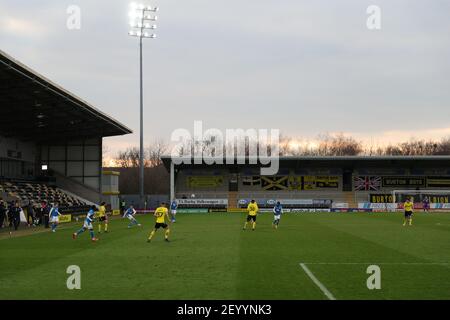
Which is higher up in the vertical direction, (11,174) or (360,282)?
(11,174)

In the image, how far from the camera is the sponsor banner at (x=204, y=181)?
69.6m

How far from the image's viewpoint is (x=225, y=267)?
14.9 m

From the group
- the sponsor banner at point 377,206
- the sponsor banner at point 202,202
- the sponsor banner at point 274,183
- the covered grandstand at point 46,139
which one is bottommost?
the sponsor banner at point 377,206

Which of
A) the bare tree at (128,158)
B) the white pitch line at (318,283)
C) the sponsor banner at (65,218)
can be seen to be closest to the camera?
the white pitch line at (318,283)

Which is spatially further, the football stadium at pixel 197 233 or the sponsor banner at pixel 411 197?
the sponsor banner at pixel 411 197

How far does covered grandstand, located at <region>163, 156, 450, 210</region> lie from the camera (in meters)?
68.5

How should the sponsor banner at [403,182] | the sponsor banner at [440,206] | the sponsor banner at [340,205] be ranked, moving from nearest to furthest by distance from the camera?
the sponsor banner at [440,206] < the sponsor banner at [340,205] < the sponsor banner at [403,182]

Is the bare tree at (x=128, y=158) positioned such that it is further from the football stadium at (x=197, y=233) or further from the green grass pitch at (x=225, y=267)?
the green grass pitch at (x=225, y=267)

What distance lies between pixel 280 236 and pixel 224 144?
7011 cm

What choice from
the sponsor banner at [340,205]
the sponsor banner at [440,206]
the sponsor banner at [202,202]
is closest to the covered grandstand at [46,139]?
the sponsor banner at [202,202]

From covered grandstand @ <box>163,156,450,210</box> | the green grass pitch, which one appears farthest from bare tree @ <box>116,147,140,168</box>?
the green grass pitch
